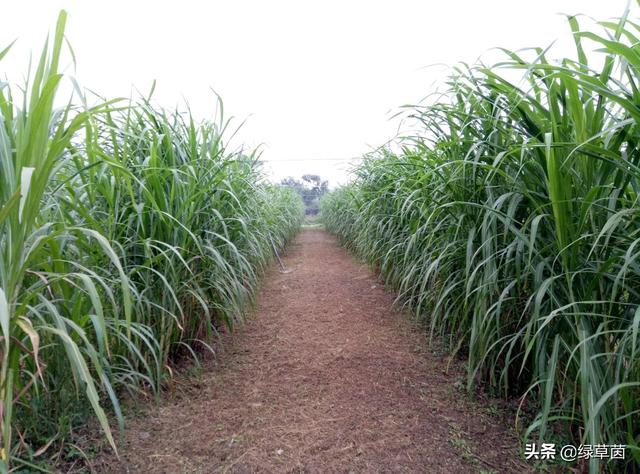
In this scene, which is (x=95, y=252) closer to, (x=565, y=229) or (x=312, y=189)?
(x=565, y=229)

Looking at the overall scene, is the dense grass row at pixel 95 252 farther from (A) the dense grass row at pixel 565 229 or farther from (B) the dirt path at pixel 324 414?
(A) the dense grass row at pixel 565 229

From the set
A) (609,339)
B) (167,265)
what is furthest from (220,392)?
(609,339)

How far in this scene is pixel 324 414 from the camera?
1525 mm

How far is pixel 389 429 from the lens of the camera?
1.42 m

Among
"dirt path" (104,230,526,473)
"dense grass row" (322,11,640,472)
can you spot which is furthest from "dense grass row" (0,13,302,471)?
"dense grass row" (322,11,640,472)

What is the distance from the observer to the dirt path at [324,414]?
49.3 inches

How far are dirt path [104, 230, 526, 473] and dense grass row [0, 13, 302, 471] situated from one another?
0.70 feet

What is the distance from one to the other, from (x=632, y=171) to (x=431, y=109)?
0.84m

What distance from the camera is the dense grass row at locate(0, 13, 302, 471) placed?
2.67 feet

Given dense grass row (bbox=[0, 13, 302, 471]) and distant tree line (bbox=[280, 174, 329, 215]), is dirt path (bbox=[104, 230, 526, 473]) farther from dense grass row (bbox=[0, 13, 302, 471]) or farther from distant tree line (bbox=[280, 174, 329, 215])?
distant tree line (bbox=[280, 174, 329, 215])

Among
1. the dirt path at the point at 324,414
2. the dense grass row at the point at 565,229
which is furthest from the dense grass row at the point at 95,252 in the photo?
the dense grass row at the point at 565,229

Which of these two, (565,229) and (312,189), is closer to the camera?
(565,229)

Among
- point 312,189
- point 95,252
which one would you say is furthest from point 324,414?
point 312,189

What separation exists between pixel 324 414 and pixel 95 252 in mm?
1039
